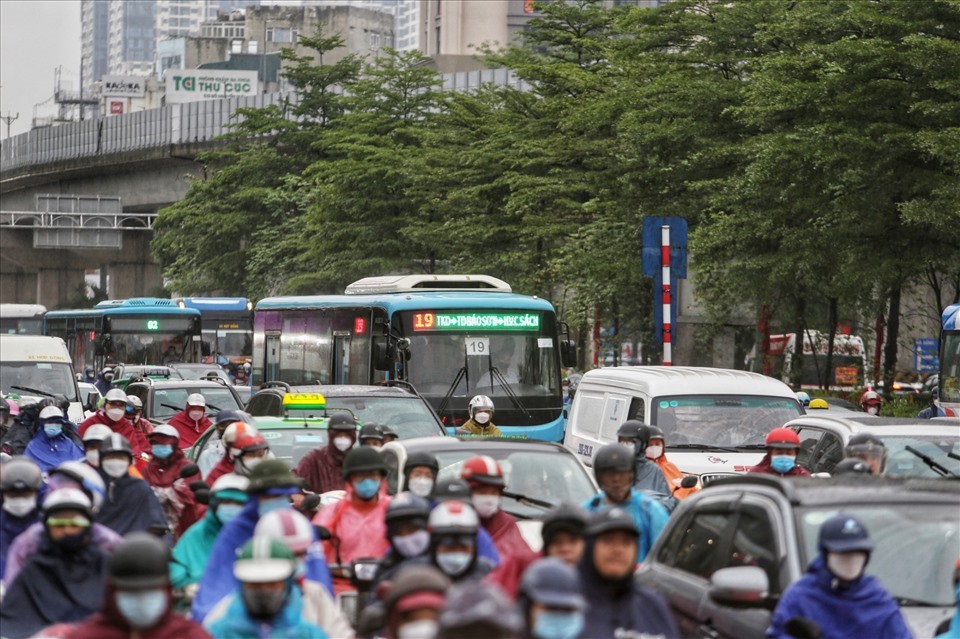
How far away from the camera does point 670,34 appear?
113ft

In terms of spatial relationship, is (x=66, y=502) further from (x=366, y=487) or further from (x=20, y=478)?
(x=366, y=487)

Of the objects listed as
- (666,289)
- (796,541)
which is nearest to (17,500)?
(796,541)

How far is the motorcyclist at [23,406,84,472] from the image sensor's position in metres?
15.4

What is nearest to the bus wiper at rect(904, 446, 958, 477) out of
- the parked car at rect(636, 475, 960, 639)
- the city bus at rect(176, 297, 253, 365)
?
the parked car at rect(636, 475, 960, 639)

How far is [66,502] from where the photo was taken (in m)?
7.44

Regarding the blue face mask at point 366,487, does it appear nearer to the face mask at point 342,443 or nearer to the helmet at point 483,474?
the helmet at point 483,474

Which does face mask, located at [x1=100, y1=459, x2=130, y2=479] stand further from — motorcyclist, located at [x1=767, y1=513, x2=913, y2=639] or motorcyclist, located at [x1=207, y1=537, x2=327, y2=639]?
motorcyclist, located at [x1=767, y1=513, x2=913, y2=639]

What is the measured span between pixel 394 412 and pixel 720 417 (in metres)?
3.19

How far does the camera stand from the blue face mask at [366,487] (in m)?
9.07

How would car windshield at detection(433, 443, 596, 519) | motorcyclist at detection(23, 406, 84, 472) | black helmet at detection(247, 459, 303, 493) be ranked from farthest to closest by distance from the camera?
motorcyclist at detection(23, 406, 84, 472)
car windshield at detection(433, 443, 596, 519)
black helmet at detection(247, 459, 303, 493)

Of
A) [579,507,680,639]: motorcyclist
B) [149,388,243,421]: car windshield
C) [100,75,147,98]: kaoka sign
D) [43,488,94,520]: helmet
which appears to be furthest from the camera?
[100,75,147,98]: kaoka sign

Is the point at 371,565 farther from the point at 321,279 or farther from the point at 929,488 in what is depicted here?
the point at 321,279

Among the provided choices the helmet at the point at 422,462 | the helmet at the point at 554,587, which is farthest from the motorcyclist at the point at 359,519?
the helmet at the point at 554,587

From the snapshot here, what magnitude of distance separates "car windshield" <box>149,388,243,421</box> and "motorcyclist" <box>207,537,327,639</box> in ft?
58.6
